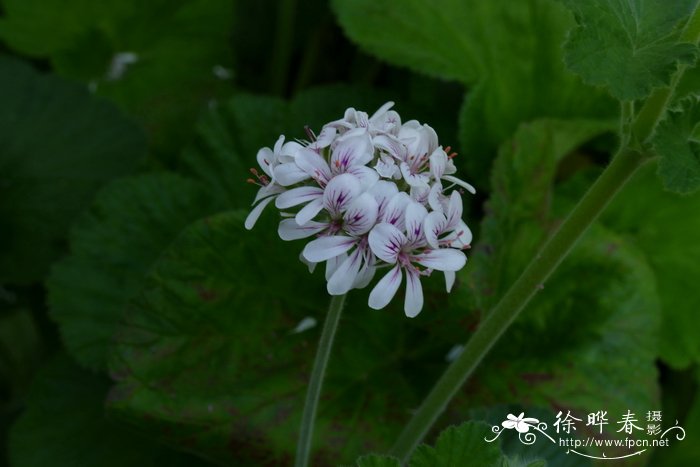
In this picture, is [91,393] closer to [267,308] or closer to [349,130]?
[267,308]

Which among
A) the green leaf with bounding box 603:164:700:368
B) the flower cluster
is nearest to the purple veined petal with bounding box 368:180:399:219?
the flower cluster

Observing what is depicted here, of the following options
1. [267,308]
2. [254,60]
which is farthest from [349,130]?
[254,60]

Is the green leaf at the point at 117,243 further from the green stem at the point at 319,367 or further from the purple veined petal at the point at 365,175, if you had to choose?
the purple veined petal at the point at 365,175

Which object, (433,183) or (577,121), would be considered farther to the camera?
(577,121)

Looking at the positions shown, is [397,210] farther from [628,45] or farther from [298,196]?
[628,45]

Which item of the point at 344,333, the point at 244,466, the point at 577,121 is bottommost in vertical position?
the point at 244,466

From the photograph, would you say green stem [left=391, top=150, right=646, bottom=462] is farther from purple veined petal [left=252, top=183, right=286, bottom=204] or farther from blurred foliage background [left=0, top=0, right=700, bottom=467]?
purple veined petal [left=252, top=183, right=286, bottom=204]

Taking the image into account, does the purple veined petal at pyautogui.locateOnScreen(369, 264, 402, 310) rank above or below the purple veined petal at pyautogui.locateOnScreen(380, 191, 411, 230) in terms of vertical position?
below
